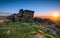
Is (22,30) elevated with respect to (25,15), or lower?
lower

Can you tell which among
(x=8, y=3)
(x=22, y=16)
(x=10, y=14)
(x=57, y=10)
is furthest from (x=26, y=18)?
(x=57, y=10)

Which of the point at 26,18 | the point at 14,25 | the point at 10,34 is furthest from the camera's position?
the point at 26,18

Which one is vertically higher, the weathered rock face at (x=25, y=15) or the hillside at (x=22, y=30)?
the weathered rock face at (x=25, y=15)

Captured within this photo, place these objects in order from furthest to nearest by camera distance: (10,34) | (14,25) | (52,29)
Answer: (52,29)
(14,25)
(10,34)

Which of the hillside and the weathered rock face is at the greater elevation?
the weathered rock face

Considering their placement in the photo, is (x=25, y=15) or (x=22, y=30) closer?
(x=22, y=30)

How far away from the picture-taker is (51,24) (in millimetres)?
3686

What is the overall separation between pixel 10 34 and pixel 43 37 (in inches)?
38.5

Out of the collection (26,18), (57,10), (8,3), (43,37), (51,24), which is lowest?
(43,37)

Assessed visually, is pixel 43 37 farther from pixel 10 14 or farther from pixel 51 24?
pixel 10 14

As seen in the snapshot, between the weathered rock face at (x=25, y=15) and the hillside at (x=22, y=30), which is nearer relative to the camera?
the hillside at (x=22, y=30)

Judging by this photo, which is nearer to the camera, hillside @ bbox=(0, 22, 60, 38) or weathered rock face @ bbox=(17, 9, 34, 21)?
hillside @ bbox=(0, 22, 60, 38)

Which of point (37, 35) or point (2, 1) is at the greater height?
point (2, 1)

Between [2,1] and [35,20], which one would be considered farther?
[35,20]
